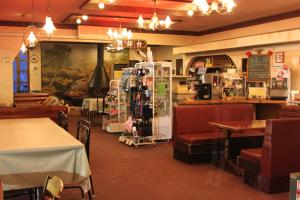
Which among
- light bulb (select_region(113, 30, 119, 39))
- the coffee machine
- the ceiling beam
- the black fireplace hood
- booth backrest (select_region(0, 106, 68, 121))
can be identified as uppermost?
the ceiling beam

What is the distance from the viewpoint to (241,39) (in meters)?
9.76

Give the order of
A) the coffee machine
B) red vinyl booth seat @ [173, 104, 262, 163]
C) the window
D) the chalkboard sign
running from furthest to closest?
the window
the coffee machine
the chalkboard sign
red vinyl booth seat @ [173, 104, 262, 163]

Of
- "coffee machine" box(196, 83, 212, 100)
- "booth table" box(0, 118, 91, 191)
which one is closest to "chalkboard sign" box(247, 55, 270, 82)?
"coffee machine" box(196, 83, 212, 100)

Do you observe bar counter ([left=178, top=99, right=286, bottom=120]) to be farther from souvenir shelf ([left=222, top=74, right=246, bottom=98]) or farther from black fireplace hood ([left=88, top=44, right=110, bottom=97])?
black fireplace hood ([left=88, top=44, right=110, bottom=97])

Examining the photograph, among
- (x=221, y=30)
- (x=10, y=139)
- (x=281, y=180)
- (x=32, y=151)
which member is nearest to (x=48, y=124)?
(x=10, y=139)

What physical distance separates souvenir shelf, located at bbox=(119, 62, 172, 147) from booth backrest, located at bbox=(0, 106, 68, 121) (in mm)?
1665

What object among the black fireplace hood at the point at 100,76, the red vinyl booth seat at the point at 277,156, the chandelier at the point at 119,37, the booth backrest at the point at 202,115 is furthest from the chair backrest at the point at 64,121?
the black fireplace hood at the point at 100,76

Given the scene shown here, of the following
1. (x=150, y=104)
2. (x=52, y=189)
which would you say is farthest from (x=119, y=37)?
(x=52, y=189)

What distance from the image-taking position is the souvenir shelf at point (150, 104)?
7.84m

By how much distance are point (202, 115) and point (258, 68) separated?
3249 millimetres

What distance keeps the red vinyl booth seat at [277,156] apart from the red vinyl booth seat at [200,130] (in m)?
1.40

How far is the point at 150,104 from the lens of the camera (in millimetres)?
7934

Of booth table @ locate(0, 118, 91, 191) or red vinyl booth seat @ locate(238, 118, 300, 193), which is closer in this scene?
booth table @ locate(0, 118, 91, 191)

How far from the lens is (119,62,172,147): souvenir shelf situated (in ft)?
25.7
